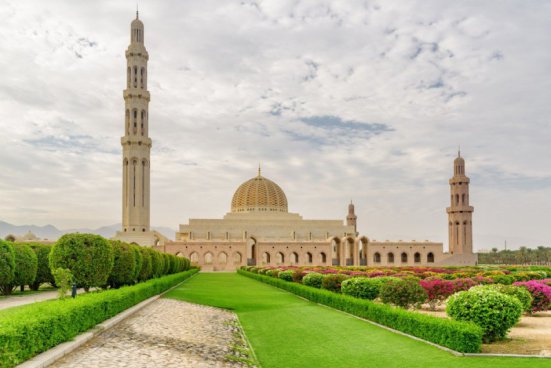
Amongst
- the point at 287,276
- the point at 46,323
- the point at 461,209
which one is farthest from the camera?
the point at 461,209

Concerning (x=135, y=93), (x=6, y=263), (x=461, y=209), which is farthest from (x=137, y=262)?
(x=461, y=209)

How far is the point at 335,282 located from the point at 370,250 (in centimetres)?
4373

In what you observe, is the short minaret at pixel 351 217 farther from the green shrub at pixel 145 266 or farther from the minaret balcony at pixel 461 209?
A: the green shrub at pixel 145 266

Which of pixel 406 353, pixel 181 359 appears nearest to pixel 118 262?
pixel 181 359

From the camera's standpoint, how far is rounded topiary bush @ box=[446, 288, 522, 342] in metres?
9.38

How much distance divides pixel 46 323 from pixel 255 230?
184 ft

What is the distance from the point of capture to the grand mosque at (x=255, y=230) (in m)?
55.4

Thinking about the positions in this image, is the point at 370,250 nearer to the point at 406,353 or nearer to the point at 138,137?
the point at 138,137

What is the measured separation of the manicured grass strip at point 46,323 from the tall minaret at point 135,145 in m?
44.4

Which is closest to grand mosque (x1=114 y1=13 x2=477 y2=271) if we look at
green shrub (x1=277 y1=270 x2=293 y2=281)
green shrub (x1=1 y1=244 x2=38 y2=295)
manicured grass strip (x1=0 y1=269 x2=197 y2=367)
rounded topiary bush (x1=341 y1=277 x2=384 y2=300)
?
green shrub (x1=277 y1=270 x2=293 y2=281)

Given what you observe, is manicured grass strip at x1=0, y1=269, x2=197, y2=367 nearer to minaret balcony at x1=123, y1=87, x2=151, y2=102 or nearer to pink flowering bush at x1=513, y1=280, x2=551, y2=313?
pink flowering bush at x1=513, y1=280, x2=551, y2=313

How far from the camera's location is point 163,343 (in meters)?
9.52

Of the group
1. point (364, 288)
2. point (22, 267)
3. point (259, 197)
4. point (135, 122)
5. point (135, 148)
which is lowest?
point (364, 288)

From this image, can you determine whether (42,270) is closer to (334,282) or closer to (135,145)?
(334,282)
